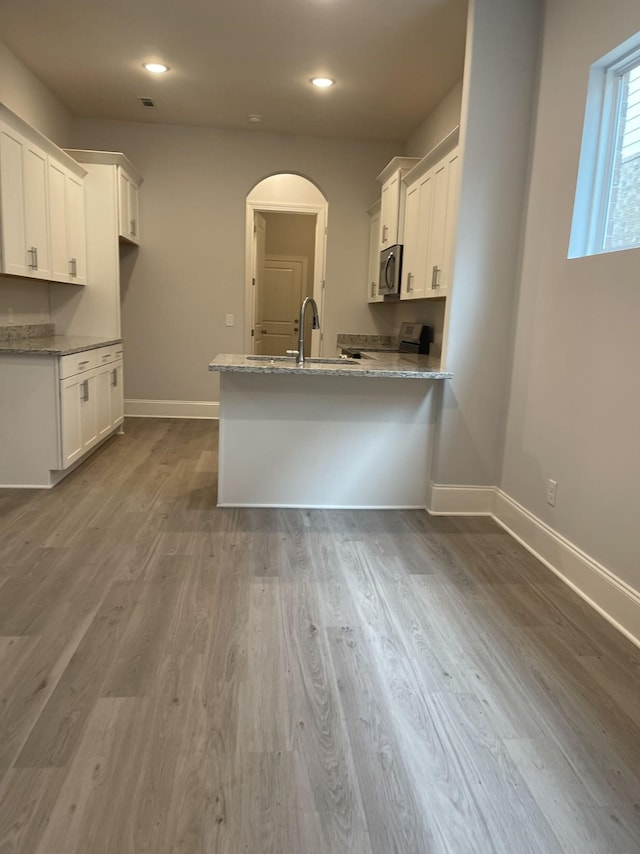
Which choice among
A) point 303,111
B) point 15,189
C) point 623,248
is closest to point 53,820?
point 623,248

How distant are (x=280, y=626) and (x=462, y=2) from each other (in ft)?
11.4

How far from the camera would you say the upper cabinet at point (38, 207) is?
12.1 feet

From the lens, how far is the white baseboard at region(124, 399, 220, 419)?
6.25 meters

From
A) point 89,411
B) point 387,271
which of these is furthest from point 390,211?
point 89,411

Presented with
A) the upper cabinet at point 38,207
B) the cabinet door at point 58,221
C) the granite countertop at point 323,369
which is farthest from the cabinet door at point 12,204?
the granite countertop at point 323,369

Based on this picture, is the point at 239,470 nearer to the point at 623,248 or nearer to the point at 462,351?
the point at 462,351

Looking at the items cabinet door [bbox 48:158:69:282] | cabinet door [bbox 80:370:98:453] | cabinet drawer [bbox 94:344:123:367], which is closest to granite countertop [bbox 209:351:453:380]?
cabinet door [bbox 80:370:98:453]

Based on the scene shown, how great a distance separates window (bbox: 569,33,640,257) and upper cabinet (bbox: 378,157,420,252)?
7.40 ft

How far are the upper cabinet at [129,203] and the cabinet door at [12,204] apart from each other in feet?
4.59

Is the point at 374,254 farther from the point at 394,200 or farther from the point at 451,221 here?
the point at 451,221

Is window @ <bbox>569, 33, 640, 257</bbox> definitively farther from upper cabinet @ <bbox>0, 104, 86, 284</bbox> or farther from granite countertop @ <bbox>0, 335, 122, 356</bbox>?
upper cabinet @ <bbox>0, 104, 86, 284</bbox>

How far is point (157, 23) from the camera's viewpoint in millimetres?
3750

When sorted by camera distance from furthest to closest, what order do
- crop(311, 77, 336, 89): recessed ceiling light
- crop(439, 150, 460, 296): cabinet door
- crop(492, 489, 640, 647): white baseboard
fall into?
crop(311, 77, 336, 89): recessed ceiling light < crop(439, 150, 460, 296): cabinet door < crop(492, 489, 640, 647): white baseboard

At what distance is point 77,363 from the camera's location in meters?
4.04
